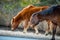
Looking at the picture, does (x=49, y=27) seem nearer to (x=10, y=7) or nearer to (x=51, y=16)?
(x=51, y=16)

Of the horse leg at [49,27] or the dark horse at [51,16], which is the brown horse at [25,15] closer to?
the dark horse at [51,16]

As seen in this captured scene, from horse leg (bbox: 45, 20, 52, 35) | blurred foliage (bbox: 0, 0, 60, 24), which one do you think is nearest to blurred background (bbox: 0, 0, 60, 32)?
blurred foliage (bbox: 0, 0, 60, 24)

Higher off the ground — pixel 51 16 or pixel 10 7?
pixel 10 7

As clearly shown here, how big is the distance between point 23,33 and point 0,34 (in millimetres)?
393

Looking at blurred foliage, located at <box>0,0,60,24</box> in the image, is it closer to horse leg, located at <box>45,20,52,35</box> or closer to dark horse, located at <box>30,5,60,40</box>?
dark horse, located at <box>30,5,60,40</box>

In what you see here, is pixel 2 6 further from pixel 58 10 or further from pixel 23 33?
pixel 58 10

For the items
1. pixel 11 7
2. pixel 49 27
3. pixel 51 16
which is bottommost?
pixel 49 27

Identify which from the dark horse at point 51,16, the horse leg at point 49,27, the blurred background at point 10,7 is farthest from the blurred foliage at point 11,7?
the horse leg at point 49,27

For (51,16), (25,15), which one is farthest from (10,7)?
(51,16)

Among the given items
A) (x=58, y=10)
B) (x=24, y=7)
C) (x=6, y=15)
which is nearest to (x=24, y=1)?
(x=24, y=7)

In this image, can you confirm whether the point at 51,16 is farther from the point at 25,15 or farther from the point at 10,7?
the point at 10,7

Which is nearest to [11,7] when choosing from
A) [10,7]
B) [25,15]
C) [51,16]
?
[10,7]

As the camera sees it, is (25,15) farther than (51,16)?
Yes

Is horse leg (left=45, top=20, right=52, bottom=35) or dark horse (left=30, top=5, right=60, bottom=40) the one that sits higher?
dark horse (left=30, top=5, right=60, bottom=40)
